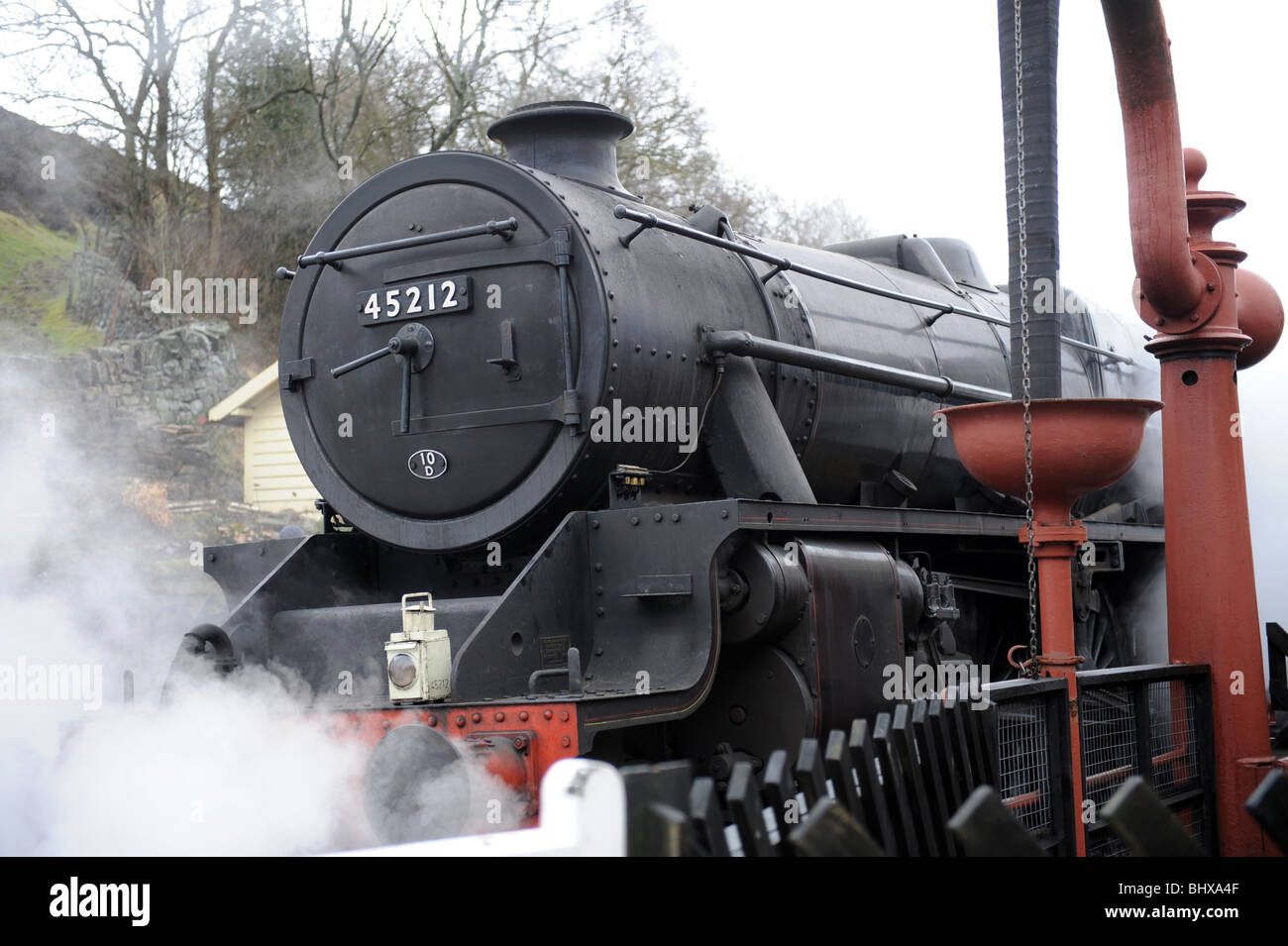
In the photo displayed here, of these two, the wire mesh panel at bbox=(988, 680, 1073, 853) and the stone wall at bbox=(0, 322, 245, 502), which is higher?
the stone wall at bbox=(0, 322, 245, 502)

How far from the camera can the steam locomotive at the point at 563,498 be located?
426 centimetres

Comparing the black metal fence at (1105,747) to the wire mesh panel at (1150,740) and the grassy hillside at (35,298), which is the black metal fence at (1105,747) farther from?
the grassy hillside at (35,298)

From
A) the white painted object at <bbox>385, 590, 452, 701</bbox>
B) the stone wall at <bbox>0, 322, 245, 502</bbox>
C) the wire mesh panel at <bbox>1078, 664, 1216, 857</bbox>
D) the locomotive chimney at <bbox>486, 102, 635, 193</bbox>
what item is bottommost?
the wire mesh panel at <bbox>1078, 664, 1216, 857</bbox>

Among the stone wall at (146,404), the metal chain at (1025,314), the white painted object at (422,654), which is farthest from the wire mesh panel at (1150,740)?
the stone wall at (146,404)

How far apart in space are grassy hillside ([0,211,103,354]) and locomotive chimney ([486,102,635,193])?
622 inches

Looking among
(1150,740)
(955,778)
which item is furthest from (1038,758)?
(955,778)

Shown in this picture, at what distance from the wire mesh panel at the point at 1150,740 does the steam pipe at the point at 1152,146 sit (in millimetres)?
1812

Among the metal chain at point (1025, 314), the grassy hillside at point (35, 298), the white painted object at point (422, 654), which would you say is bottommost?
the white painted object at point (422, 654)

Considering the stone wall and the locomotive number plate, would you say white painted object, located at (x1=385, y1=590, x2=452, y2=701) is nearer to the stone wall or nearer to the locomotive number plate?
the locomotive number plate

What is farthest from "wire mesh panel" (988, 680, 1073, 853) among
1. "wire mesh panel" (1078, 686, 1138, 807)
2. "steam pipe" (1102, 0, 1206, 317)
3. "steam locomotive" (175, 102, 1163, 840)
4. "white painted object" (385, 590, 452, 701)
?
"steam pipe" (1102, 0, 1206, 317)

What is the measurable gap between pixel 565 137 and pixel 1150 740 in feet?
11.7

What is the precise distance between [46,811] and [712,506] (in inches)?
99.9

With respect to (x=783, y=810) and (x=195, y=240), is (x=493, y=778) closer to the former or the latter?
(x=783, y=810)

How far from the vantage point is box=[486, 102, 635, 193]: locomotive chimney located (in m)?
5.54
